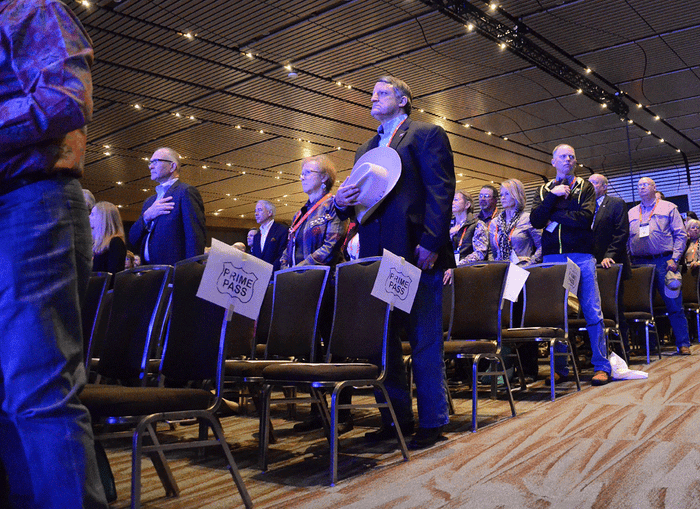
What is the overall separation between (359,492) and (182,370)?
682mm

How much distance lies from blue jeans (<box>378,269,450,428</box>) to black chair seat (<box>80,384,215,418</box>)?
3.67 ft

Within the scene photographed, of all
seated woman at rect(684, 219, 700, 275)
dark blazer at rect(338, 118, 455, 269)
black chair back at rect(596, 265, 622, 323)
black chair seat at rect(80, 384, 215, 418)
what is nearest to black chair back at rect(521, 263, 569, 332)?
black chair back at rect(596, 265, 622, 323)

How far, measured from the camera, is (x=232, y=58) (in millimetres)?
7973

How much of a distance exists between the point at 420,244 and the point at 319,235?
34.7 inches

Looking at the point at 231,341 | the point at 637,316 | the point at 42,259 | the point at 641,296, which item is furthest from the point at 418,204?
the point at 641,296

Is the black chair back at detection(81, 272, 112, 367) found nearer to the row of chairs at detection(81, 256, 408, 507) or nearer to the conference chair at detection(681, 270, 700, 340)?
the row of chairs at detection(81, 256, 408, 507)

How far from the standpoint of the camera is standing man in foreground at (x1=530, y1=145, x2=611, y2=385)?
4.37 metres

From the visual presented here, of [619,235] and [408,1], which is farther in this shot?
[408,1]

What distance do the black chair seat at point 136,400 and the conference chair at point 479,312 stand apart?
1.65 metres

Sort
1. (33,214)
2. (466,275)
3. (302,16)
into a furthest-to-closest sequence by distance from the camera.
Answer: (302,16) → (466,275) → (33,214)

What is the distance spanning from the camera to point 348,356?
8.50 feet

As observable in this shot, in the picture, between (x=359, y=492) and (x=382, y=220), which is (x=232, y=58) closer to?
(x=382, y=220)

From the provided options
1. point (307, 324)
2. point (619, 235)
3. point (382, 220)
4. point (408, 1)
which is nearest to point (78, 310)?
point (307, 324)

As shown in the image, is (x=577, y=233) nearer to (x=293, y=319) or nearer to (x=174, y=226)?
(x=293, y=319)
